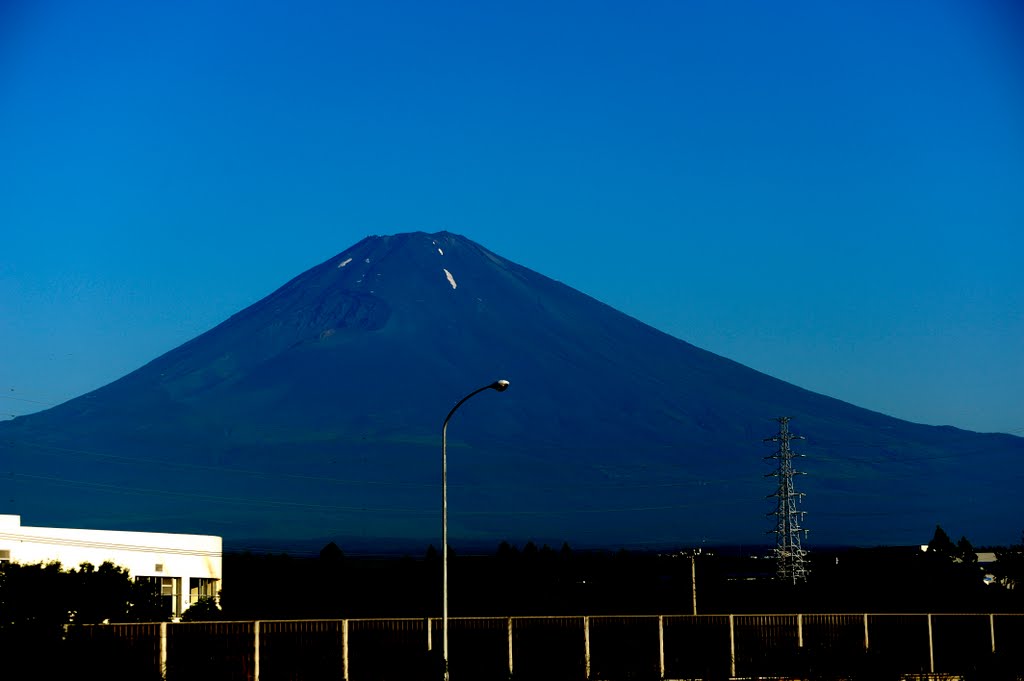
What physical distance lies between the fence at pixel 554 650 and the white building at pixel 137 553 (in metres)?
35.6

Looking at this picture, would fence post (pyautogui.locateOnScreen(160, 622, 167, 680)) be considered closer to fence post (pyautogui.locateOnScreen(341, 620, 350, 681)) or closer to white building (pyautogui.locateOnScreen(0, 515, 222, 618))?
fence post (pyautogui.locateOnScreen(341, 620, 350, 681))

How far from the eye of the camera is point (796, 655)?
60.7 metres

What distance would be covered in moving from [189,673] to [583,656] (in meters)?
15.4

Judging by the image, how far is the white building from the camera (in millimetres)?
91562

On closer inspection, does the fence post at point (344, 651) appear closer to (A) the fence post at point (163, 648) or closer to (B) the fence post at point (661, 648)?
(A) the fence post at point (163, 648)

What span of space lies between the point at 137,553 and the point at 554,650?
53.5 meters

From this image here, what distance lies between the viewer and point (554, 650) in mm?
58375

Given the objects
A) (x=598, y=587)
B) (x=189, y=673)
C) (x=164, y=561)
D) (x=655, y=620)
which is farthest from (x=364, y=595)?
(x=189, y=673)

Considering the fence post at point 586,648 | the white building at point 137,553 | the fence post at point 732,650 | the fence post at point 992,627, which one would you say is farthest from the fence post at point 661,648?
the white building at point 137,553

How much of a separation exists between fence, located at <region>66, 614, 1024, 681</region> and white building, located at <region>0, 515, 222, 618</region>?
117ft

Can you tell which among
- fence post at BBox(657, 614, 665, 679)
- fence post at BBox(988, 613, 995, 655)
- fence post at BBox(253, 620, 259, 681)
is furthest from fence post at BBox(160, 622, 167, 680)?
fence post at BBox(988, 613, 995, 655)

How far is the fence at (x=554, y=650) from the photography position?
2014 inches

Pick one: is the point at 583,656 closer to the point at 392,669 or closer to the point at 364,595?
the point at 392,669

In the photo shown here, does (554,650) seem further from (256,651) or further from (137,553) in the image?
(137,553)
